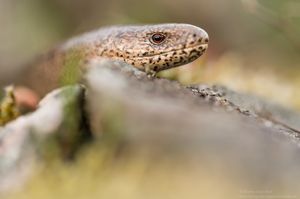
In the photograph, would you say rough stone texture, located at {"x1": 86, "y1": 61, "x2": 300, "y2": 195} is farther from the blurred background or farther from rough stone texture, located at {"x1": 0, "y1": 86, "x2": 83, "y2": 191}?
the blurred background

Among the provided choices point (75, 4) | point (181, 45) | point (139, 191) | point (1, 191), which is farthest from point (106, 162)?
point (75, 4)

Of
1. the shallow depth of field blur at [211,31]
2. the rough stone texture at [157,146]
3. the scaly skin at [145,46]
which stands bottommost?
the rough stone texture at [157,146]

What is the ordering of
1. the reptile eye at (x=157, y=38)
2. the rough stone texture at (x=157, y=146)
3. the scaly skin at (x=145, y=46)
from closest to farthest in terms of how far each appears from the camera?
the rough stone texture at (x=157, y=146) < the scaly skin at (x=145, y=46) < the reptile eye at (x=157, y=38)

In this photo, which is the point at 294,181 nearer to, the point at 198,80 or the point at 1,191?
the point at 1,191

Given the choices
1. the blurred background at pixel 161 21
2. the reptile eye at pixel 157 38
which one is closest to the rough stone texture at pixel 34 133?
the reptile eye at pixel 157 38

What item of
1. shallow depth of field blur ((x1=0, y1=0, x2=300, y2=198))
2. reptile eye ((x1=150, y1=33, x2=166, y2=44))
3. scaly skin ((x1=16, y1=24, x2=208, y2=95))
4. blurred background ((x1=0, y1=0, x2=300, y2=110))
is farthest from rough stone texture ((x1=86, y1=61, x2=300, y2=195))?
blurred background ((x1=0, y1=0, x2=300, y2=110))

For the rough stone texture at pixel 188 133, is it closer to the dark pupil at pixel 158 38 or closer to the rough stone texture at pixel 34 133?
the rough stone texture at pixel 34 133
